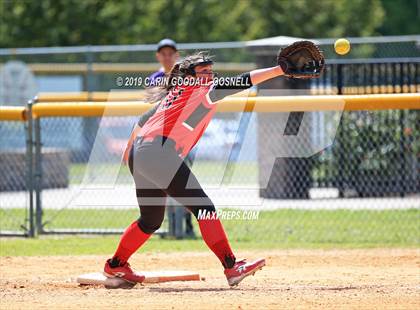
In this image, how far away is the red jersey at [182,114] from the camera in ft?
25.6

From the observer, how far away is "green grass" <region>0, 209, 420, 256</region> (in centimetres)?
1114

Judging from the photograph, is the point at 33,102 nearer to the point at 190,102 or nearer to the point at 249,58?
the point at 190,102

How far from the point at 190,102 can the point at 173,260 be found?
275 centimetres

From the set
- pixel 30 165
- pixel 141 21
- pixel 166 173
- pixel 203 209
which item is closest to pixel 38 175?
pixel 30 165

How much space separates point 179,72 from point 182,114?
42 cm

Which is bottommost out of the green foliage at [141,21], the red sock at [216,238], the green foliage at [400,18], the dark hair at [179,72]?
the red sock at [216,238]

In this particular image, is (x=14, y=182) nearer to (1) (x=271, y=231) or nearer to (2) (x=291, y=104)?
(1) (x=271, y=231)

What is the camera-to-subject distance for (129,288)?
8281 mm

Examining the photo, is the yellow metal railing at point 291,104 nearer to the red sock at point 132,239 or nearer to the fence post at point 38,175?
the fence post at point 38,175

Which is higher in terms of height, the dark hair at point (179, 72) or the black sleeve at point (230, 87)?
the dark hair at point (179, 72)

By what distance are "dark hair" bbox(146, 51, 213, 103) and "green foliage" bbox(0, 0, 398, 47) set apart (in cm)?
1956

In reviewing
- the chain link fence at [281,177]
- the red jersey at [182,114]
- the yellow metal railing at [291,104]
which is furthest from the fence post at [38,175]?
the red jersey at [182,114]

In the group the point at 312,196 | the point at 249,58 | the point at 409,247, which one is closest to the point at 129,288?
the point at 409,247

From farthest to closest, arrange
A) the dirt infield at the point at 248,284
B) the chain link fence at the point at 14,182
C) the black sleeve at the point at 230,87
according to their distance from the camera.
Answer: the chain link fence at the point at 14,182, the black sleeve at the point at 230,87, the dirt infield at the point at 248,284
